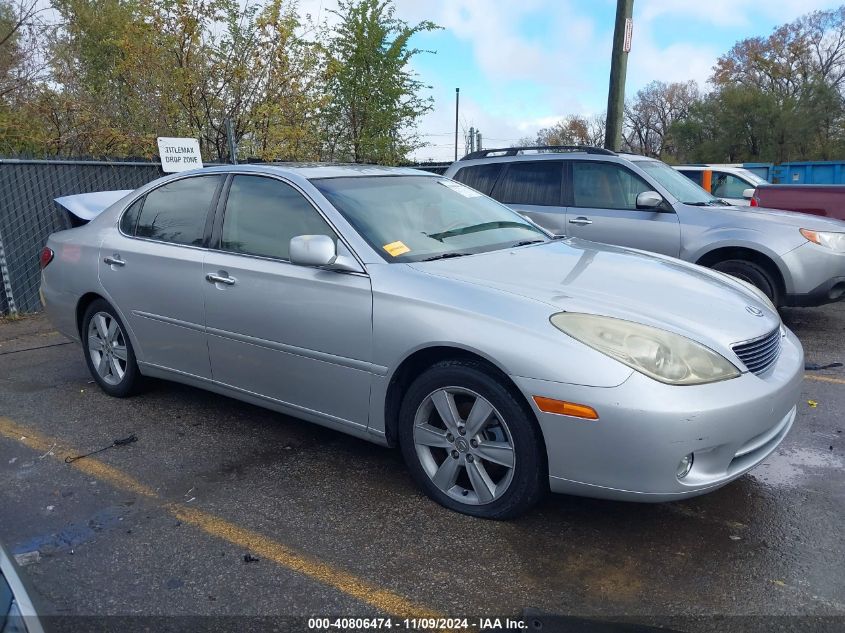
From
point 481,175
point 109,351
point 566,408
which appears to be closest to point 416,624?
point 566,408

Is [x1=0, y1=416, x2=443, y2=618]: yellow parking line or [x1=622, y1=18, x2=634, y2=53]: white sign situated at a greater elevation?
[x1=622, y1=18, x2=634, y2=53]: white sign

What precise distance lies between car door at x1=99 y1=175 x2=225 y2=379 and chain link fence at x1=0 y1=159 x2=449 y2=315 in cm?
333

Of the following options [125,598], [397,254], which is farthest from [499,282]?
[125,598]

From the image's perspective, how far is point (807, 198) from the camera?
849 cm

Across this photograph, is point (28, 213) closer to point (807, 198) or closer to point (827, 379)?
point (827, 379)

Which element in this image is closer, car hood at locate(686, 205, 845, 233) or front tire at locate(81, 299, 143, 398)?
front tire at locate(81, 299, 143, 398)

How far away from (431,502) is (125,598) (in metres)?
1.39

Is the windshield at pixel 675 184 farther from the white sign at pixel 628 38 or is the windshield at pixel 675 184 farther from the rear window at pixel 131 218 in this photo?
the rear window at pixel 131 218

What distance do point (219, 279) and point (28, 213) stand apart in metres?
5.17

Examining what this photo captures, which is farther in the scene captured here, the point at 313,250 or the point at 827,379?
the point at 827,379

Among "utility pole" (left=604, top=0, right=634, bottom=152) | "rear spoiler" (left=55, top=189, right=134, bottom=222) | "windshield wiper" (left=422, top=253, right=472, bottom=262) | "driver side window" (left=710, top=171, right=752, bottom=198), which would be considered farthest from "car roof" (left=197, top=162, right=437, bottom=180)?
"driver side window" (left=710, top=171, right=752, bottom=198)

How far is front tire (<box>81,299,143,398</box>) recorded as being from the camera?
16.2 feet

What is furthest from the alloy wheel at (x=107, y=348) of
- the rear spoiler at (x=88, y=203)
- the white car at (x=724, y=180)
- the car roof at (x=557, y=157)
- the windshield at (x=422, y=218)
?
the white car at (x=724, y=180)

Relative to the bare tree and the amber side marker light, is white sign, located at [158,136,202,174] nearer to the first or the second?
the amber side marker light
